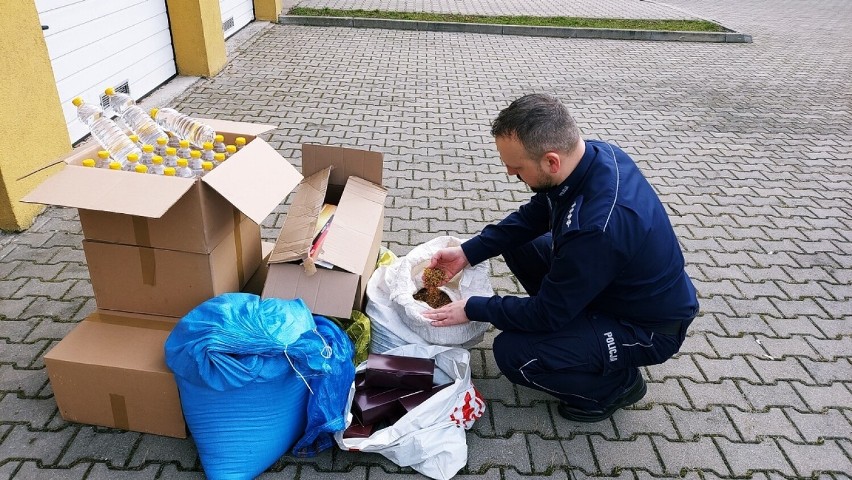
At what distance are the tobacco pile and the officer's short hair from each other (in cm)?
94

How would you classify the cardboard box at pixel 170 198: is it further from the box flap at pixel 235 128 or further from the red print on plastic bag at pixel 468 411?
the red print on plastic bag at pixel 468 411

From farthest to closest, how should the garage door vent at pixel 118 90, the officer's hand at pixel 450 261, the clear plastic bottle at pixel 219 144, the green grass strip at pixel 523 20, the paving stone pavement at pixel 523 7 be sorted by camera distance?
the paving stone pavement at pixel 523 7
the green grass strip at pixel 523 20
the garage door vent at pixel 118 90
the officer's hand at pixel 450 261
the clear plastic bottle at pixel 219 144

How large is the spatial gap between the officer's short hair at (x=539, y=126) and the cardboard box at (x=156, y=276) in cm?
134

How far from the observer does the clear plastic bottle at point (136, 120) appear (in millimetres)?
2748

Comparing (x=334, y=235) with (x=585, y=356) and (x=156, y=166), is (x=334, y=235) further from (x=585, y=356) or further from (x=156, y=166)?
(x=585, y=356)

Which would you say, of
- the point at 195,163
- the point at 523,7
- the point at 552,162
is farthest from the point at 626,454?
the point at 523,7

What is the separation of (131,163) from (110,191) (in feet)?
0.85

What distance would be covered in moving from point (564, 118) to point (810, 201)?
4009 millimetres

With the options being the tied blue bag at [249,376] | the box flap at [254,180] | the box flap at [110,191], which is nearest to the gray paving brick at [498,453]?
the tied blue bag at [249,376]

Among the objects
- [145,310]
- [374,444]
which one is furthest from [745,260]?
[145,310]

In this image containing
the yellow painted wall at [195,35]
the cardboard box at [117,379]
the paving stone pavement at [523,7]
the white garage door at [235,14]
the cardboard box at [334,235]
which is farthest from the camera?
the paving stone pavement at [523,7]

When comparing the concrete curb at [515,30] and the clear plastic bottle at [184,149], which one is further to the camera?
the concrete curb at [515,30]

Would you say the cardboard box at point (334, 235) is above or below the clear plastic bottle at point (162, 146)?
below

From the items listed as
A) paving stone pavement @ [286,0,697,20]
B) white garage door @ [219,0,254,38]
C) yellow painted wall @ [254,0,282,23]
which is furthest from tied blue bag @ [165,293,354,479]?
paving stone pavement @ [286,0,697,20]
